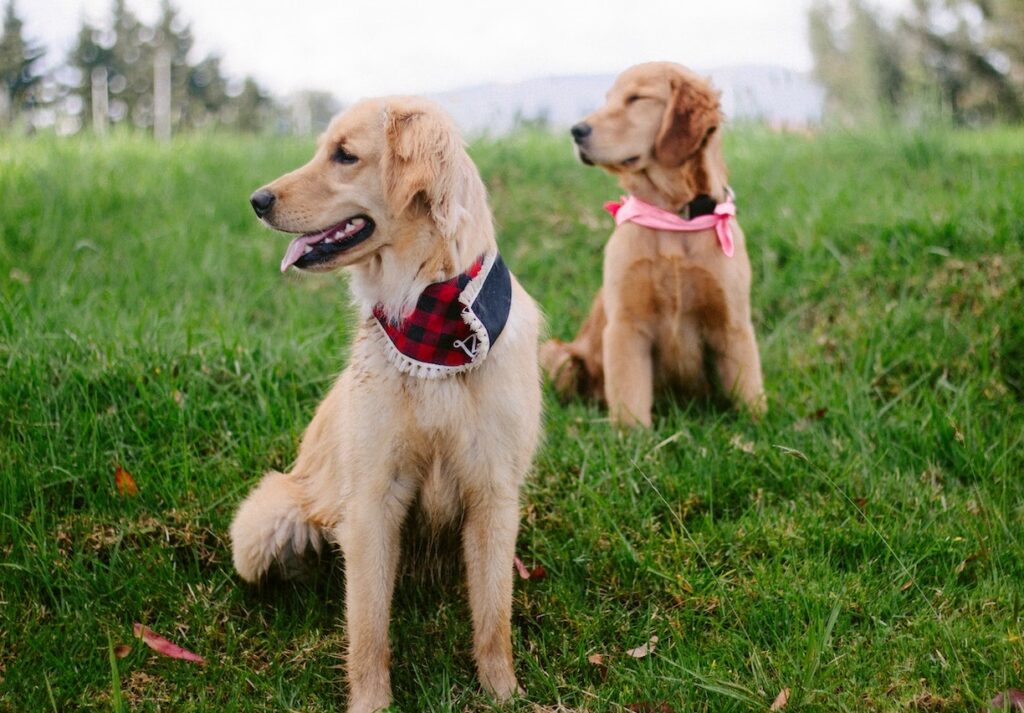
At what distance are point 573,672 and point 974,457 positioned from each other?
1823 mm

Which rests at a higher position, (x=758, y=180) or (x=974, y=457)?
(x=758, y=180)

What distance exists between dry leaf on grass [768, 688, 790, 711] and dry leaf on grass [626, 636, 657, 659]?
0.40m

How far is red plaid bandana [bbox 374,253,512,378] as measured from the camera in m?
2.49

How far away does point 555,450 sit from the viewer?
11.8 feet

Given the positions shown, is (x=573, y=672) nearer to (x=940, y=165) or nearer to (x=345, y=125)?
(x=345, y=125)

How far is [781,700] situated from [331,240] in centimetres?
164

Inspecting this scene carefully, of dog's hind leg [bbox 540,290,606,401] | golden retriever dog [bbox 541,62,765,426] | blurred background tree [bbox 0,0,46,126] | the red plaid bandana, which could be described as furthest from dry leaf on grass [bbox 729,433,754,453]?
blurred background tree [bbox 0,0,46,126]

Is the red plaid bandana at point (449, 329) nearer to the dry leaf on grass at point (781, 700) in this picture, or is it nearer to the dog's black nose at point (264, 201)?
the dog's black nose at point (264, 201)

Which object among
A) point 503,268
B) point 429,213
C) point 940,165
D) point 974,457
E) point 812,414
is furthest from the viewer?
point 940,165

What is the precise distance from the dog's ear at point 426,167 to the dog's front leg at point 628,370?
1.69m

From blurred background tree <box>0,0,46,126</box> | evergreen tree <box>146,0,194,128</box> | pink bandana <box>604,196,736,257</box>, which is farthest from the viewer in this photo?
evergreen tree <box>146,0,194,128</box>

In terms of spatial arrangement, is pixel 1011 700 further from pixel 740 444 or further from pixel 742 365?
pixel 742 365

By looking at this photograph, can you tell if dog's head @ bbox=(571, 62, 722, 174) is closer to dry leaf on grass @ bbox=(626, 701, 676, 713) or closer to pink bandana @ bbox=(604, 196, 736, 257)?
pink bandana @ bbox=(604, 196, 736, 257)

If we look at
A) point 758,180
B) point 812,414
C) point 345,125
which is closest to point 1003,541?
point 812,414
